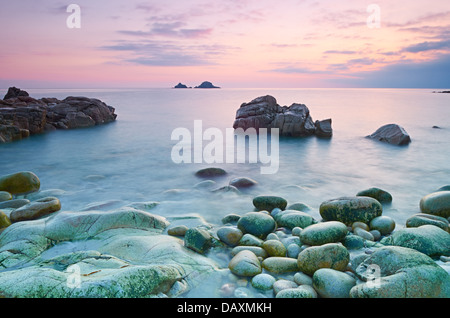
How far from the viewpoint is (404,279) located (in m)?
2.83

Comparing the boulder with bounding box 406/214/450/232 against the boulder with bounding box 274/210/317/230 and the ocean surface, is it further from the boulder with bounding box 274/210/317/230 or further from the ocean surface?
the boulder with bounding box 274/210/317/230

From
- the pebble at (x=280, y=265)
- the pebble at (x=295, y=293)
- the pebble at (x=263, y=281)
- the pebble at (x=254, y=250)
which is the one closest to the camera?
the pebble at (x=295, y=293)

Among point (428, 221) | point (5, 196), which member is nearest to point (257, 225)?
point (428, 221)

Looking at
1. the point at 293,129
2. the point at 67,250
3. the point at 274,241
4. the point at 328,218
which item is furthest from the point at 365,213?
the point at 293,129

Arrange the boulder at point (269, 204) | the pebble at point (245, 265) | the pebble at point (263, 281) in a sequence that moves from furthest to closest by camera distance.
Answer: the boulder at point (269, 204)
the pebble at point (245, 265)
the pebble at point (263, 281)

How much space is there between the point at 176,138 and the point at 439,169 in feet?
35.8

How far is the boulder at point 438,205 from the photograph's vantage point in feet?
17.0

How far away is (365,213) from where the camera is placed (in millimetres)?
4898

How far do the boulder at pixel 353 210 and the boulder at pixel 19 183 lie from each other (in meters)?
6.11

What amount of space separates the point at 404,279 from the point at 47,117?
19159 millimetres

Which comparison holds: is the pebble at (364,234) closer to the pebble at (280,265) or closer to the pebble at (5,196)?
the pebble at (280,265)

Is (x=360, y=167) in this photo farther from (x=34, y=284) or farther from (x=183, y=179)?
(x=34, y=284)

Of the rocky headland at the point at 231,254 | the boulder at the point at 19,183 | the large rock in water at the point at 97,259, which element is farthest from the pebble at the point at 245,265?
the boulder at the point at 19,183
